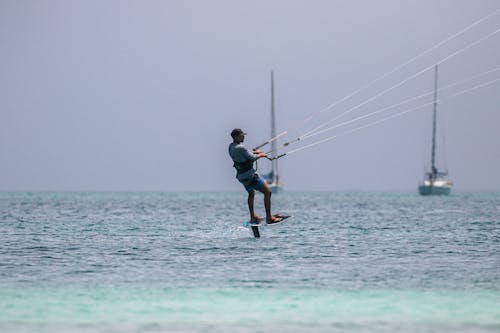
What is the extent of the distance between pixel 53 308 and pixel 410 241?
1758 centimetres

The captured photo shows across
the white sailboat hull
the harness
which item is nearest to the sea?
the harness

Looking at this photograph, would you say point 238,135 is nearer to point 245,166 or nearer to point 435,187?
point 245,166

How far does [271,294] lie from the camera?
49.2 feet

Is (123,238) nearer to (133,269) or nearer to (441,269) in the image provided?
(133,269)

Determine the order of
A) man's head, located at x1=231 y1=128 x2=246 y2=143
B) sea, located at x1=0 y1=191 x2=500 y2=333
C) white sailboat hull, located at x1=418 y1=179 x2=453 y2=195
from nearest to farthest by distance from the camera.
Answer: sea, located at x1=0 y1=191 x2=500 y2=333
man's head, located at x1=231 y1=128 x2=246 y2=143
white sailboat hull, located at x1=418 y1=179 x2=453 y2=195

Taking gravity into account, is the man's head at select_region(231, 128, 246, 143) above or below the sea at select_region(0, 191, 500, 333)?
above

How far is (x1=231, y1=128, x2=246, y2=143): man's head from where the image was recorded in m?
22.4

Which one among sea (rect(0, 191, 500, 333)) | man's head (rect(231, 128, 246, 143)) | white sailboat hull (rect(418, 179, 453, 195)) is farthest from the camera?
white sailboat hull (rect(418, 179, 453, 195))

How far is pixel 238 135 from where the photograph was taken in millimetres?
22422

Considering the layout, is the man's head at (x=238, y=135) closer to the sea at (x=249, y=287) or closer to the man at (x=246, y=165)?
Result: the man at (x=246, y=165)

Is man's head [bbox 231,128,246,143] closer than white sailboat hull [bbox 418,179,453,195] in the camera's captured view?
Yes

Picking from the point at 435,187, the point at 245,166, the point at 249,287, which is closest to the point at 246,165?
the point at 245,166

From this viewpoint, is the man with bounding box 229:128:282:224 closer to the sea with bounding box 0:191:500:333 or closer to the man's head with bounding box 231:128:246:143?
the man's head with bounding box 231:128:246:143

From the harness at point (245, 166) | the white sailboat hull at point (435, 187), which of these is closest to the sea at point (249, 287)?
the harness at point (245, 166)
